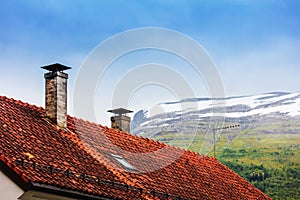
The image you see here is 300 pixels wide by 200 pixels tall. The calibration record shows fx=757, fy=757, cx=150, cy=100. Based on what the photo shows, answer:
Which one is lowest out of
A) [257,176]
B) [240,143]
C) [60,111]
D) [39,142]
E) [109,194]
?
[109,194]

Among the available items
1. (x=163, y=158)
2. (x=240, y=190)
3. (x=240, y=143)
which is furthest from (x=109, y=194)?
(x=240, y=143)

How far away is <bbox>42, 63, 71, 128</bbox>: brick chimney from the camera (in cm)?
2531

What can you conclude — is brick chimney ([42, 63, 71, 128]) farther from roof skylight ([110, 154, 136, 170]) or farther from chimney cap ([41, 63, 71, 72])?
roof skylight ([110, 154, 136, 170])

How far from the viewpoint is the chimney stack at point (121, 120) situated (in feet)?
107

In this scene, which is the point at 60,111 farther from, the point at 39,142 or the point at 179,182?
the point at 179,182

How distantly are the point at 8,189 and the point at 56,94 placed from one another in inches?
274

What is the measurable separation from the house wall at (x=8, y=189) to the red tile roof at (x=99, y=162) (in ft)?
1.22

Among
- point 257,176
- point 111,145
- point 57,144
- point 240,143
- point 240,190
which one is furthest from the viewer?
point 240,143

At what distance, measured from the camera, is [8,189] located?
19.3 meters

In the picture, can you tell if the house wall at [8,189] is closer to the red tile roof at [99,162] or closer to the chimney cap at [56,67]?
the red tile roof at [99,162]

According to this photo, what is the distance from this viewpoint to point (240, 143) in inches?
7633

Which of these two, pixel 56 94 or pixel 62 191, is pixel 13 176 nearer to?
pixel 62 191

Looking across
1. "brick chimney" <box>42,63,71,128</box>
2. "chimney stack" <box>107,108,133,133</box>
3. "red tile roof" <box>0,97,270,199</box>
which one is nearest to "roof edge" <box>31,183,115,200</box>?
"red tile roof" <box>0,97,270,199</box>

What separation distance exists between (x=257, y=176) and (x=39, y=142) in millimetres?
104063
